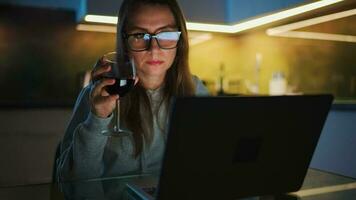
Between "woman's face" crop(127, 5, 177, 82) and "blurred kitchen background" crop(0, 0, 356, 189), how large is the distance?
0.99 metres

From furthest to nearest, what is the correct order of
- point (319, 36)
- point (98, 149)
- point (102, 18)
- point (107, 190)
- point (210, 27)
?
point (210, 27) < point (102, 18) < point (319, 36) < point (98, 149) < point (107, 190)

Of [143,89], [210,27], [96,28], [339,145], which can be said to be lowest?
[339,145]

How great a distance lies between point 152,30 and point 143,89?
20 centimetres

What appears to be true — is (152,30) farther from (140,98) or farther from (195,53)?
(195,53)

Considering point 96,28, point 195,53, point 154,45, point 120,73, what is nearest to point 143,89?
point 154,45

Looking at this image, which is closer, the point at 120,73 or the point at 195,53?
the point at 120,73

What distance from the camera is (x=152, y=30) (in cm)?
120

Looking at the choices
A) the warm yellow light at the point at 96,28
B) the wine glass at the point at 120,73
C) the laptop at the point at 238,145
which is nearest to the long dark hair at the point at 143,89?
the wine glass at the point at 120,73

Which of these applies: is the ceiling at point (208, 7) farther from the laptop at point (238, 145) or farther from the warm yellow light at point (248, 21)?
the laptop at point (238, 145)

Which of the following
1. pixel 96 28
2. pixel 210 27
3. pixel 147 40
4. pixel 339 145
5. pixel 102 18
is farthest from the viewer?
pixel 96 28

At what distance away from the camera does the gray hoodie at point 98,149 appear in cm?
93

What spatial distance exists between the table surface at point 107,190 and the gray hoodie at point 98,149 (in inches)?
2.7

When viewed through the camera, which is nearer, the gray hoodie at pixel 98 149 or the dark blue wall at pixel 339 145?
the gray hoodie at pixel 98 149

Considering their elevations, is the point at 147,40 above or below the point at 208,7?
below
